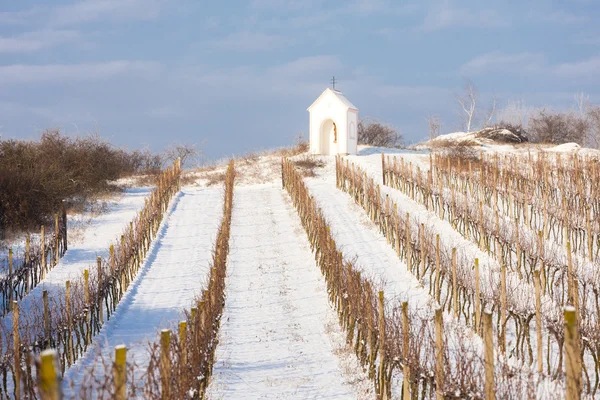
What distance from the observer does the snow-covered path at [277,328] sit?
763 cm

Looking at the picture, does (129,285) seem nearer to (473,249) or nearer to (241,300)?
(241,300)

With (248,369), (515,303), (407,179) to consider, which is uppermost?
(407,179)

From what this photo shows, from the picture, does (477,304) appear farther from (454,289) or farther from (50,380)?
(50,380)

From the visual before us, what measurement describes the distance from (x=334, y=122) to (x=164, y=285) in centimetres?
1943

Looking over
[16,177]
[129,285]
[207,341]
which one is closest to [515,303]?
[207,341]

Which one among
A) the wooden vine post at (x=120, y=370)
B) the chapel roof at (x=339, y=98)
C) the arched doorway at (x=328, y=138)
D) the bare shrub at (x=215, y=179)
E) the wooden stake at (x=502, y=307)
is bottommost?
the wooden stake at (x=502, y=307)

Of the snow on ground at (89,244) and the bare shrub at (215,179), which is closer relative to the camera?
the snow on ground at (89,244)

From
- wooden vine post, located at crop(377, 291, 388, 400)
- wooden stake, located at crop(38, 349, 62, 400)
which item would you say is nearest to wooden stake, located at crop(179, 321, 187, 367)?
wooden vine post, located at crop(377, 291, 388, 400)

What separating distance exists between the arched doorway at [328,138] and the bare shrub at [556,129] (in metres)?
16.6

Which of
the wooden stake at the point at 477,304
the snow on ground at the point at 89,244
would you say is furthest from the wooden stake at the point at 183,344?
the snow on ground at the point at 89,244

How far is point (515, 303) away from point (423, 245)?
3.47 meters

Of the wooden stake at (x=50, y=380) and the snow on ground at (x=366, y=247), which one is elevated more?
the wooden stake at (x=50, y=380)

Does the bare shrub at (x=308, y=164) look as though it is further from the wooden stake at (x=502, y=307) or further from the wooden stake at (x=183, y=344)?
the wooden stake at (x=183, y=344)

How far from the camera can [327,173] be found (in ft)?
89.8
